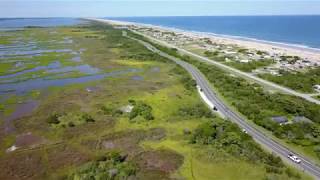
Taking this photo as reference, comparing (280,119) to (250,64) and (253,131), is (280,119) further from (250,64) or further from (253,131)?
(250,64)

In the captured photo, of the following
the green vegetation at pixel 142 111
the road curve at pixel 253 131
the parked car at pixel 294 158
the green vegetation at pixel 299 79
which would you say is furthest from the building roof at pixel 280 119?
the green vegetation at pixel 299 79

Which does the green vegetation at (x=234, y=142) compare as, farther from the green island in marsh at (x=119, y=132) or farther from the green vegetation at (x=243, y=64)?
the green vegetation at (x=243, y=64)

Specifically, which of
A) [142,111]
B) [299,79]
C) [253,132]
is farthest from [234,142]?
[299,79]

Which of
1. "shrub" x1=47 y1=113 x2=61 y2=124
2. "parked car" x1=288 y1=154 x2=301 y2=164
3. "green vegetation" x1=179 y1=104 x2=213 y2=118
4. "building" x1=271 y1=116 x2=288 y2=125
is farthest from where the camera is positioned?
"green vegetation" x1=179 y1=104 x2=213 y2=118

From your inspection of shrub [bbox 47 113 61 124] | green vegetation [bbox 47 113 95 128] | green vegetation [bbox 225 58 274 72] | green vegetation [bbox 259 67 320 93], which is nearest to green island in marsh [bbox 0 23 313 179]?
green vegetation [bbox 47 113 95 128]

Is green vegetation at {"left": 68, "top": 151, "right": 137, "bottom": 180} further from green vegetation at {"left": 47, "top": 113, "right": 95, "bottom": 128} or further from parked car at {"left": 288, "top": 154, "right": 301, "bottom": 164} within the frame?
parked car at {"left": 288, "top": 154, "right": 301, "bottom": 164}
